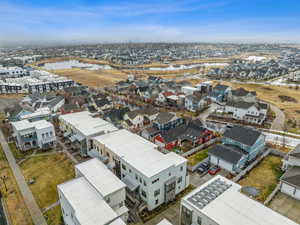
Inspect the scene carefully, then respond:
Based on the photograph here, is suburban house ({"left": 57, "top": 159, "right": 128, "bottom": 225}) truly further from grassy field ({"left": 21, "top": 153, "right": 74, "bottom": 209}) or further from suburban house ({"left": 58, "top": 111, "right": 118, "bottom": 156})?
suburban house ({"left": 58, "top": 111, "right": 118, "bottom": 156})

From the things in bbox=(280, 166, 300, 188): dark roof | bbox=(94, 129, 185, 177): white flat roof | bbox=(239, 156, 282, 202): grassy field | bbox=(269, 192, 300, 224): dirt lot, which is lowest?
bbox=(269, 192, 300, 224): dirt lot

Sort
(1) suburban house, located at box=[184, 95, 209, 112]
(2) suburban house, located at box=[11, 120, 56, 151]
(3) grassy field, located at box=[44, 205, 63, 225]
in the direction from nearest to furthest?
(3) grassy field, located at box=[44, 205, 63, 225], (2) suburban house, located at box=[11, 120, 56, 151], (1) suburban house, located at box=[184, 95, 209, 112]

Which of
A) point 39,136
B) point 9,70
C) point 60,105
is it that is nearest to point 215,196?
point 39,136

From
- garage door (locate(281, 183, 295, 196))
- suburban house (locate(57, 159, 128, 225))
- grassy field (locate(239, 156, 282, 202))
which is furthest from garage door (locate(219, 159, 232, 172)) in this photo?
suburban house (locate(57, 159, 128, 225))

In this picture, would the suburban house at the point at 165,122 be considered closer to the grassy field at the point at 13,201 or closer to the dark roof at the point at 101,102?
the dark roof at the point at 101,102

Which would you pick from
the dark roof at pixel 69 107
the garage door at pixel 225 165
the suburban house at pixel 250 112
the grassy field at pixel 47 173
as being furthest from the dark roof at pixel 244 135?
the dark roof at pixel 69 107

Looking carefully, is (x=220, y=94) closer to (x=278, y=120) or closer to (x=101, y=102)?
(x=278, y=120)

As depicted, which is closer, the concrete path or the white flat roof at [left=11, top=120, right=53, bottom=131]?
the concrete path
